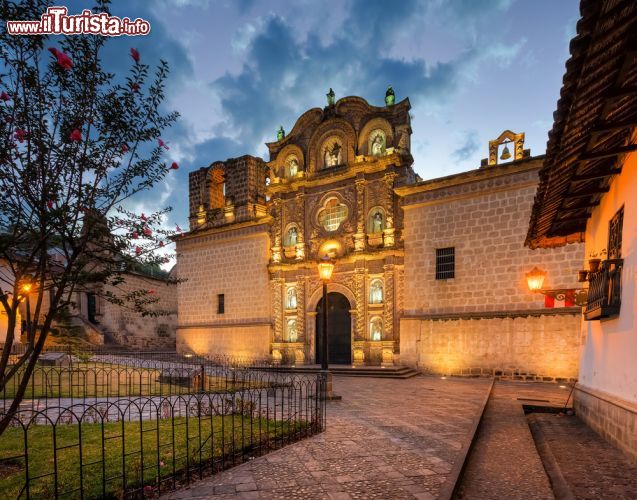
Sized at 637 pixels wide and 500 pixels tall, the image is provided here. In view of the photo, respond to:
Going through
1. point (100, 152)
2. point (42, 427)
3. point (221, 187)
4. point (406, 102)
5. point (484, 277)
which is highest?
point (406, 102)

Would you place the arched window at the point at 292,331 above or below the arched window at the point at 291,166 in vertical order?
below

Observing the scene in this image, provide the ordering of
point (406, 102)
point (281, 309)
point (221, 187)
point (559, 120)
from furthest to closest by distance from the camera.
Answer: point (221, 187) < point (281, 309) < point (406, 102) < point (559, 120)

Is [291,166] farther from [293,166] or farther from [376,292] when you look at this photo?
[376,292]

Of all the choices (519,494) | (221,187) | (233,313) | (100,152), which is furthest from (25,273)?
(221,187)

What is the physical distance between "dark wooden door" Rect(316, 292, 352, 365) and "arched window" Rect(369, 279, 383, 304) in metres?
1.67

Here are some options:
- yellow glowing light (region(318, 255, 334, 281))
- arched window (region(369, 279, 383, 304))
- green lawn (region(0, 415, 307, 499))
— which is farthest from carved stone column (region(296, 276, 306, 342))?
green lawn (region(0, 415, 307, 499))

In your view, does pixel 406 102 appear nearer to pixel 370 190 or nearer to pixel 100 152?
pixel 370 190

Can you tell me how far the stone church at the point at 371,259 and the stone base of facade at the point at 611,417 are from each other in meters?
7.62

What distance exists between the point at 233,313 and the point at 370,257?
9432 mm

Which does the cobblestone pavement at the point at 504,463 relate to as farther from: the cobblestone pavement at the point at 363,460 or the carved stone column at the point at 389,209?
the carved stone column at the point at 389,209

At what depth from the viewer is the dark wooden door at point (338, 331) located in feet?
65.1

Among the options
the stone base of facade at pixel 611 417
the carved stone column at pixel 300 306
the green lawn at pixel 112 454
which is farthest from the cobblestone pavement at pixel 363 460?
the carved stone column at pixel 300 306

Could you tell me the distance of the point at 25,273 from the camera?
4.20 m

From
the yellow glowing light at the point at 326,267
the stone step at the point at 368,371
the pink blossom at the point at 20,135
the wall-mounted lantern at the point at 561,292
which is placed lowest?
the stone step at the point at 368,371
